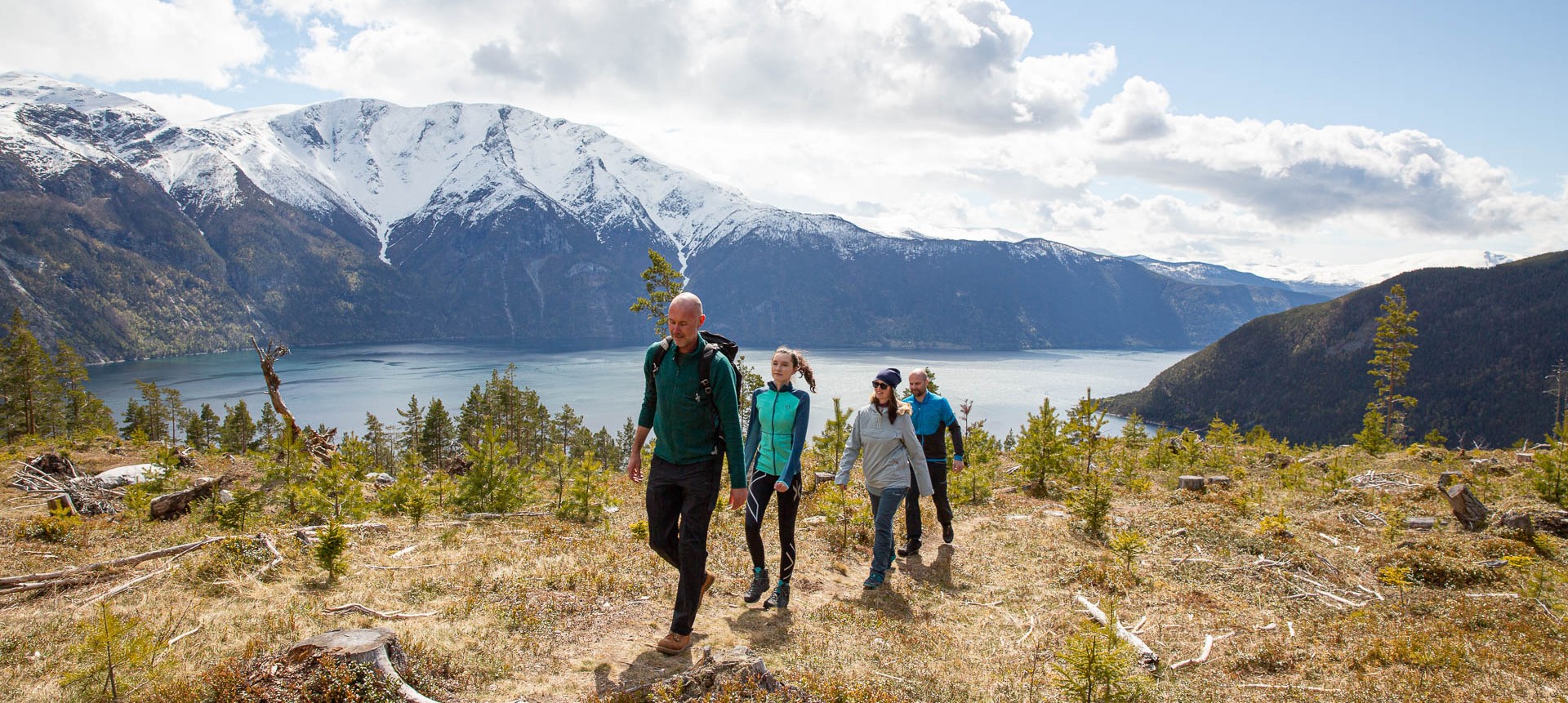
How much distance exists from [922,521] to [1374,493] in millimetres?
8875

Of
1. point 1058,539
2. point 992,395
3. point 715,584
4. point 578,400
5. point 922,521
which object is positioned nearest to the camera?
point 715,584

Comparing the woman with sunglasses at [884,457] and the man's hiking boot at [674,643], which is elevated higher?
the woman with sunglasses at [884,457]

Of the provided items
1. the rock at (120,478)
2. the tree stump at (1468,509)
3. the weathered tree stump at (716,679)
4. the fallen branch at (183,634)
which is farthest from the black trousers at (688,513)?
the rock at (120,478)

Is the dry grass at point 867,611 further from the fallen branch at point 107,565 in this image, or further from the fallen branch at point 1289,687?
the fallen branch at point 107,565

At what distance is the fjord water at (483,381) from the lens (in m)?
95.1

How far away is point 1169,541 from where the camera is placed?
952 centimetres

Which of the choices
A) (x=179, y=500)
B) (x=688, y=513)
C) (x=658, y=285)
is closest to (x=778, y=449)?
(x=688, y=513)

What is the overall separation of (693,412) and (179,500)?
9512mm

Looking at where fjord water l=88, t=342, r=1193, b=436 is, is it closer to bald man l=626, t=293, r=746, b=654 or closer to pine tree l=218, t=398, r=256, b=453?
pine tree l=218, t=398, r=256, b=453

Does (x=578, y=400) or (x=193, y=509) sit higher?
(x=193, y=509)

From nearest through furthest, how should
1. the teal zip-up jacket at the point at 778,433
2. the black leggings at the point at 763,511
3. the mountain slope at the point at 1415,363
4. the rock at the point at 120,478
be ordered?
the teal zip-up jacket at the point at 778,433 < the black leggings at the point at 763,511 < the rock at the point at 120,478 < the mountain slope at the point at 1415,363

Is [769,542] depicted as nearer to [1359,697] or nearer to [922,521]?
[922,521]

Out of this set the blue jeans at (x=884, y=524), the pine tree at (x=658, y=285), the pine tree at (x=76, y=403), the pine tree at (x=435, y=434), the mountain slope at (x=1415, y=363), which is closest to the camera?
the blue jeans at (x=884, y=524)

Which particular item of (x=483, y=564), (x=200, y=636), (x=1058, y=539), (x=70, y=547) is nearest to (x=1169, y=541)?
(x=1058, y=539)
